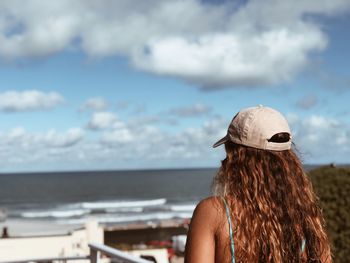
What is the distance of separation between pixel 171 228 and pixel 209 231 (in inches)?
1289

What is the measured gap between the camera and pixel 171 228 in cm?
3378

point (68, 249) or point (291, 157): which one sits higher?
point (291, 157)

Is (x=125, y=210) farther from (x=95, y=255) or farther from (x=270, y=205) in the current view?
(x=270, y=205)

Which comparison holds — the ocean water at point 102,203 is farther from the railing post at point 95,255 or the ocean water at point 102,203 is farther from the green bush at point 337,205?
the railing post at point 95,255

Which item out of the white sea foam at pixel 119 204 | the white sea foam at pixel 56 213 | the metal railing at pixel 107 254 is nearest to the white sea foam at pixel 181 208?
the white sea foam at pixel 119 204

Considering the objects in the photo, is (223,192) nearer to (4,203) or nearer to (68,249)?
(68,249)

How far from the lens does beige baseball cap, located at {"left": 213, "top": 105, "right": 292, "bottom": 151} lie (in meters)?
1.55

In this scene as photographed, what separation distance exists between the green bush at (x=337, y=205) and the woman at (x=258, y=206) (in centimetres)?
564

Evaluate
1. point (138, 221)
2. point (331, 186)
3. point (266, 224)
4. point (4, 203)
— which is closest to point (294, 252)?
point (266, 224)

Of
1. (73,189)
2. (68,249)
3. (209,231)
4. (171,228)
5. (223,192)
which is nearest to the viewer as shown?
(209,231)

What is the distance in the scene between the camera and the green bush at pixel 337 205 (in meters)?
7.15

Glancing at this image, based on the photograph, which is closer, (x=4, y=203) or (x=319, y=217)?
(x=319, y=217)

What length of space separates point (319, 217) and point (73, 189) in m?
79.3

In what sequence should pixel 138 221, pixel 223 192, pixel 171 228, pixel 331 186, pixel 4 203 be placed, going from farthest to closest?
pixel 4 203, pixel 138 221, pixel 171 228, pixel 331 186, pixel 223 192
